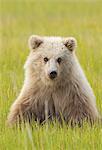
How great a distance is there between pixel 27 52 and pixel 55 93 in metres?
4.00

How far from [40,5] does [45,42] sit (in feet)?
49.2

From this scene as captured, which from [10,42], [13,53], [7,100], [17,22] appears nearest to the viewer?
[7,100]

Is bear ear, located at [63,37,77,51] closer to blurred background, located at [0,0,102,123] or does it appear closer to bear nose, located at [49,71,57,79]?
bear nose, located at [49,71,57,79]

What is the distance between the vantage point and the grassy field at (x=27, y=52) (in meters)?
4.87

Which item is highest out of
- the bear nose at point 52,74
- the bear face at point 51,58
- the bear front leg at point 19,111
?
the bear face at point 51,58

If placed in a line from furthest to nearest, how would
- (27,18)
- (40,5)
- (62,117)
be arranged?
(40,5)
(27,18)
(62,117)

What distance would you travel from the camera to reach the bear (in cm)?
582

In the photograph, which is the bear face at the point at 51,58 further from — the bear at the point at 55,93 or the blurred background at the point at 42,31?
the blurred background at the point at 42,31

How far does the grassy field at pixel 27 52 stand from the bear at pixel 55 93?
0.86 ft

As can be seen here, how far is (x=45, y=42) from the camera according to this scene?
6020 millimetres

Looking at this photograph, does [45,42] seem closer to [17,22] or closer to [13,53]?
[13,53]

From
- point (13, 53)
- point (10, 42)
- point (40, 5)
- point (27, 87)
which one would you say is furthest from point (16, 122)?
point (40, 5)

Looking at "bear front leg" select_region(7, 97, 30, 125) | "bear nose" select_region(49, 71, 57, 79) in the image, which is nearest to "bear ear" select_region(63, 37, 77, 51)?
"bear nose" select_region(49, 71, 57, 79)

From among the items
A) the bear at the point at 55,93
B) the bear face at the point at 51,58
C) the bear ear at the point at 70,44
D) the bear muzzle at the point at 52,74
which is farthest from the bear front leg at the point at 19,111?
the bear ear at the point at 70,44
